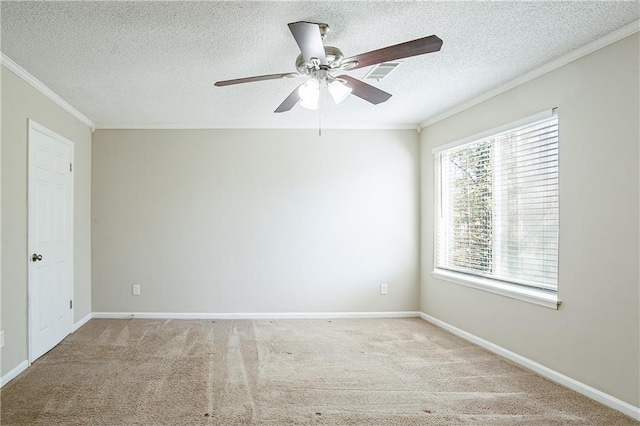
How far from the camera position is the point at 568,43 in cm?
264

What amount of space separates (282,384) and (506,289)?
203 centimetres

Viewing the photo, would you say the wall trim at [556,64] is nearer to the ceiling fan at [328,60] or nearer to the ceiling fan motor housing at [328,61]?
the ceiling fan at [328,60]

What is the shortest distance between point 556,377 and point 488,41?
2.43 metres

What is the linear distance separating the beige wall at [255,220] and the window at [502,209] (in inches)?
23.9

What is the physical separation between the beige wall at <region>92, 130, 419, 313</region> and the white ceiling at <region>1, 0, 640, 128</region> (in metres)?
1.00

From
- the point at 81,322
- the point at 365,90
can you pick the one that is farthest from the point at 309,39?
the point at 81,322

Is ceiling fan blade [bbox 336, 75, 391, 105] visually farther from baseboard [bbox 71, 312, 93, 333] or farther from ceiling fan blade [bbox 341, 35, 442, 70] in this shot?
baseboard [bbox 71, 312, 93, 333]

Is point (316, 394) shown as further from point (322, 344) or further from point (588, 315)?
point (588, 315)

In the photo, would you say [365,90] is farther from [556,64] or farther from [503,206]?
[503,206]

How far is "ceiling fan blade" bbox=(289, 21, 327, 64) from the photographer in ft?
5.92

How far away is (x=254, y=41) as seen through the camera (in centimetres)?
256

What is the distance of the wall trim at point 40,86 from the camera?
113 inches

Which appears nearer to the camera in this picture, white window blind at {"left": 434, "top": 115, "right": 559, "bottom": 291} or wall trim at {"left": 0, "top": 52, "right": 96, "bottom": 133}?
wall trim at {"left": 0, "top": 52, "right": 96, "bottom": 133}

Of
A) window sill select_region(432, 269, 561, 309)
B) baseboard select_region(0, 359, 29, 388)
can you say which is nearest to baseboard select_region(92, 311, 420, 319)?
window sill select_region(432, 269, 561, 309)
